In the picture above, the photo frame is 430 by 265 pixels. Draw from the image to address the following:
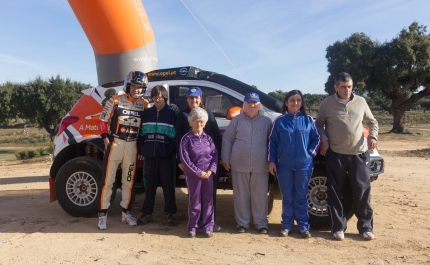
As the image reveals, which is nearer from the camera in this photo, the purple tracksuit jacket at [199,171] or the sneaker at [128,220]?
the purple tracksuit jacket at [199,171]

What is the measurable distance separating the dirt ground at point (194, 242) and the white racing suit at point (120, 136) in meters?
0.63

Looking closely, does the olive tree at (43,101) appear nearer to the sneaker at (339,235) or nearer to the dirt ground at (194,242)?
the dirt ground at (194,242)

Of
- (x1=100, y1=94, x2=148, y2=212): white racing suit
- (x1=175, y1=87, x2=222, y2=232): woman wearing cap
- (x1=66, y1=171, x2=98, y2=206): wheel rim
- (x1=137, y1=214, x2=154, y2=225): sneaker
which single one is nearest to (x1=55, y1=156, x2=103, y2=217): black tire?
(x1=66, y1=171, x2=98, y2=206): wheel rim

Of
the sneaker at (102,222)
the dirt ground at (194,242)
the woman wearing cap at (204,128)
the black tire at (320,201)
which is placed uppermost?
the woman wearing cap at (204,128)

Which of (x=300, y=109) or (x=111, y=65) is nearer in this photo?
(x=300, y=109)

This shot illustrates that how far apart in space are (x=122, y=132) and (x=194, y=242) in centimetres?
175

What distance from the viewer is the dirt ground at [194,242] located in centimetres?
395

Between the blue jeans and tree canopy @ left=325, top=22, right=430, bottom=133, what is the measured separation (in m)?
24.2

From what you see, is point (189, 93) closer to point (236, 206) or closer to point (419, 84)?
point (236, 206)

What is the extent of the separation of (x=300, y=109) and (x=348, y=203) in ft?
4.61

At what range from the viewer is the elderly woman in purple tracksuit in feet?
15.0

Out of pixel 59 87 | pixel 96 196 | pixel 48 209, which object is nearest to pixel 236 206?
pixel 96 196

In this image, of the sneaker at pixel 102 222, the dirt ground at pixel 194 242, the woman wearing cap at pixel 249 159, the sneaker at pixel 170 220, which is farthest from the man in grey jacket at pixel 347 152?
the sneaker at pixel 102 222

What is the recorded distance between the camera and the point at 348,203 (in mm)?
4883
